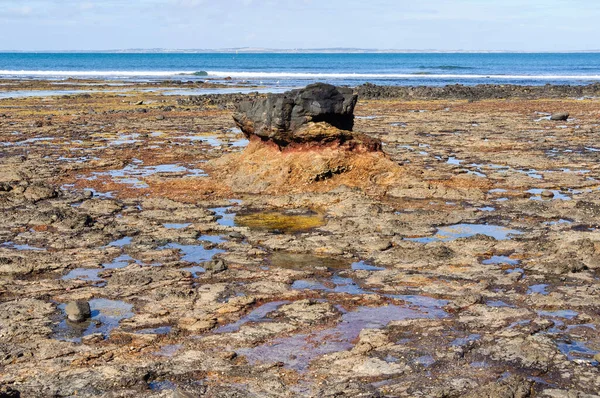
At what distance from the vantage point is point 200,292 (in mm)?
8969

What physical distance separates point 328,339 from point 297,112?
9.08 metres

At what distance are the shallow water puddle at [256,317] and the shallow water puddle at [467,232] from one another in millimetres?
3452

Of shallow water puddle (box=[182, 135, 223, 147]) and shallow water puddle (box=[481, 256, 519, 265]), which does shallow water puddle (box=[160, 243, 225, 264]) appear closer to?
shallow water puddle (box=[481, 256, 519, 265])

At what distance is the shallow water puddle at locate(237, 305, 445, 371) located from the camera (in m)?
7.04

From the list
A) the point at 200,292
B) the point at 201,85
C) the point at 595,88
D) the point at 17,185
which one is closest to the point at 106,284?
the point at 200,292

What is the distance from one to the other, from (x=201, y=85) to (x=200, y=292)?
5502 centimetres

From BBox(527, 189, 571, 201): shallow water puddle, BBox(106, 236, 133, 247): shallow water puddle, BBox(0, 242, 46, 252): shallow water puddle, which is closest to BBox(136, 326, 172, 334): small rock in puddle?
BBox(106, 236, 133, 247): shallow water puddle

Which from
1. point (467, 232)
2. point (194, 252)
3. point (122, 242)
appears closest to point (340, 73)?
point (467, 232)

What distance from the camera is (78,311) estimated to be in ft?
26.5

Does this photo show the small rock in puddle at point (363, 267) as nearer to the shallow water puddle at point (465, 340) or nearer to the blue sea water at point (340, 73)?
the shallow water puddle at point (465, 340)

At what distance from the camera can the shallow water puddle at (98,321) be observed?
7.68 m

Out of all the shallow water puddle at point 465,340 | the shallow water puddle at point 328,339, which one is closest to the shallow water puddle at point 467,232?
the shallow water puddle at point 328,339

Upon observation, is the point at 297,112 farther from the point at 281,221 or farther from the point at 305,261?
the point at 305,261

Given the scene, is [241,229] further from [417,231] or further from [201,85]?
[201,85]
